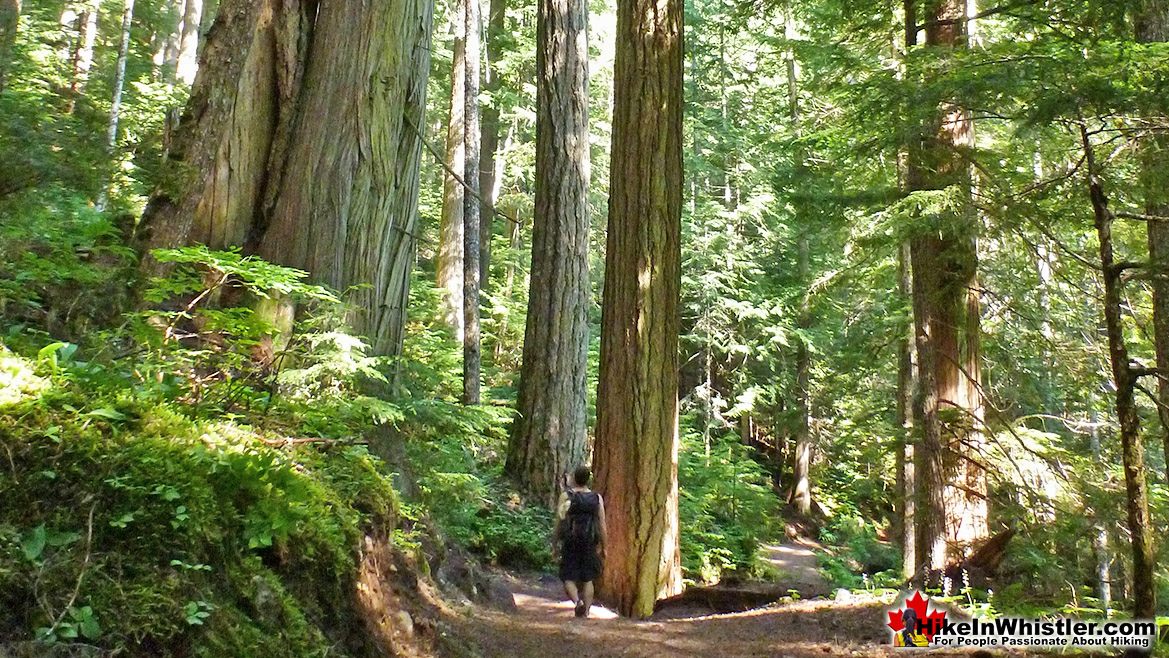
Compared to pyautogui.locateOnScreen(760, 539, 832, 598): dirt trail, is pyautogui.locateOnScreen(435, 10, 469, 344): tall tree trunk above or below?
above

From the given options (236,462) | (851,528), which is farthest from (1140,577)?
(851,528)

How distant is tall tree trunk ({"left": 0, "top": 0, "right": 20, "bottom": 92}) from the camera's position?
7195 millimetres

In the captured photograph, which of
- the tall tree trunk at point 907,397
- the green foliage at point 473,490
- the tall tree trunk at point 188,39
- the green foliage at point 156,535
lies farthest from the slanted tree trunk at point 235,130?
the tall tree trunk at point 188,39

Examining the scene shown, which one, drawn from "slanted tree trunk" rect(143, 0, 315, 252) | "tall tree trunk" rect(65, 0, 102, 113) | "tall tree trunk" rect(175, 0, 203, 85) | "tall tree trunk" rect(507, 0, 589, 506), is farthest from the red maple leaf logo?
"tall tree trunk" rect(175, 0, 203, 85)

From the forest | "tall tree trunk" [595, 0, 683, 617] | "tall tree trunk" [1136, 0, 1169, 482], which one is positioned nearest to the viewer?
the forest

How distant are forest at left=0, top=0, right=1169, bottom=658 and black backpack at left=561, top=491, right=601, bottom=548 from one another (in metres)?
0.12

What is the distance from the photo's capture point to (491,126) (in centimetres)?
2256

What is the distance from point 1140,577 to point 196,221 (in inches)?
238

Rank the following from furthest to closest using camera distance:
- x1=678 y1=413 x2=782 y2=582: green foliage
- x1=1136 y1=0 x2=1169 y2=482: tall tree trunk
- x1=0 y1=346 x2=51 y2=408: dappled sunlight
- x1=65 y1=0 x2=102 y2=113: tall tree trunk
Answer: x1=65 y1=0 x2=102 y2=113: tall tree trunk, x1=678 y1=413 x2=782 y2=582: green foliage, x1=1136 y1=0 x2=1169 y2=482: tall tree trunk, x1=0 y1=346 x2=51 y2=408: dappled sunlight

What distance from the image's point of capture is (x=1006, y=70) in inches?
238

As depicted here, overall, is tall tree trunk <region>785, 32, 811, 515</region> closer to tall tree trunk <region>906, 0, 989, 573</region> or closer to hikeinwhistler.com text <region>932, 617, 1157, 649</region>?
tall tree trunk <region>906, 0, 989, 573</region>

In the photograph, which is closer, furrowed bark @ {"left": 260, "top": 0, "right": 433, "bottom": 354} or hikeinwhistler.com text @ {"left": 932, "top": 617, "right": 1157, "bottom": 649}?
hikeinwhistler.com text @ {"left": 932, "top": 617, "right": 1157, "bottom": 649}

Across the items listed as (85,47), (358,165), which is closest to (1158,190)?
(358,165)

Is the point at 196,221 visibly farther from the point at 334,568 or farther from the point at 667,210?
the point at 667,210
